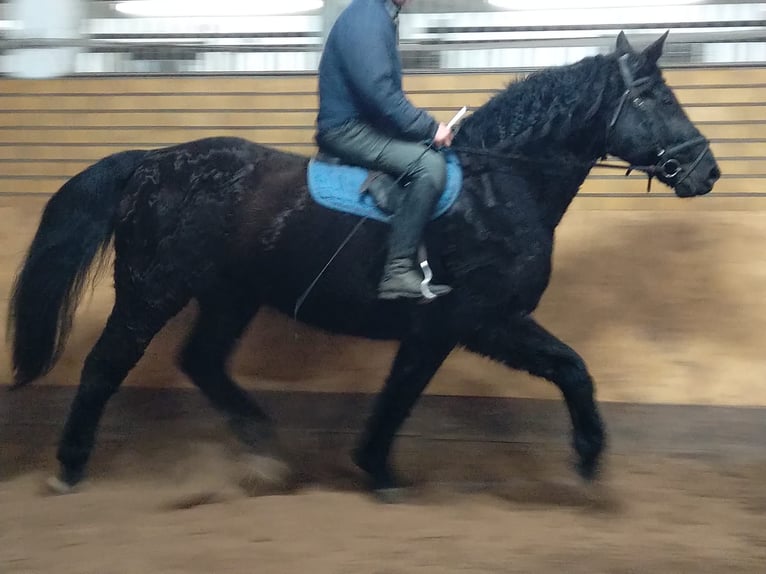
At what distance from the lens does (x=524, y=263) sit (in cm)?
412

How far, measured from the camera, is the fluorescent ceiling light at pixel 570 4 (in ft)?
20.5

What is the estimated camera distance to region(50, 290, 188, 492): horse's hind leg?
4547 mm

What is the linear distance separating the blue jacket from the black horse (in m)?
0.38

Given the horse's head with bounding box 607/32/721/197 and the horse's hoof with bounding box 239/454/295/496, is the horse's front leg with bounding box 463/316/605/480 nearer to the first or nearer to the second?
the horse's head with bounding box 607/32/721/197

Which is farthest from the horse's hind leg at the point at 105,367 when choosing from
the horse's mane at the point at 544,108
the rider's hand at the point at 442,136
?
the horse's mane at the point at 544,108

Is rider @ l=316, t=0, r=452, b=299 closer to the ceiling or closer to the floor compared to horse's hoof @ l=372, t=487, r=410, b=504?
closer to the ceiling

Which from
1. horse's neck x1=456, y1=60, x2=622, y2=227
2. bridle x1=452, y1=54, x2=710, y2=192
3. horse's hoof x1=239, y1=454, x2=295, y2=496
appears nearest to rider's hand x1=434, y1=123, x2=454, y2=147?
horse's neck x1=456, y1=60, x2=622, y2=227

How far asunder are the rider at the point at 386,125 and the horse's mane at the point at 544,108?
333 millimetres

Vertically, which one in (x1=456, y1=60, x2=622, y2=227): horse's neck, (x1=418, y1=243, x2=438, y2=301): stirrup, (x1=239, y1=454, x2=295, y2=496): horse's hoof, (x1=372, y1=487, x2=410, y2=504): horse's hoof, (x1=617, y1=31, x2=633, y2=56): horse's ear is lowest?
(x1=239, y1=454, x2=295, y2=496): horse's hoof

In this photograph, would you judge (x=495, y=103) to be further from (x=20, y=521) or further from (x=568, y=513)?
(x=20, y=521)

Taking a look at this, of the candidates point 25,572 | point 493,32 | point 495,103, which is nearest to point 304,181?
point 495,103

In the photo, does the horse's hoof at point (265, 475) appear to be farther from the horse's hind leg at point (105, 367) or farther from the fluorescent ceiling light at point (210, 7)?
the fluorescent ceiling light at point (210, 7)

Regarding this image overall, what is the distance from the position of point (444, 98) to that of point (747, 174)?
2.18 metres

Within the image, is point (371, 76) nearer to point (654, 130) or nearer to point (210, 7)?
point (654, 130)
